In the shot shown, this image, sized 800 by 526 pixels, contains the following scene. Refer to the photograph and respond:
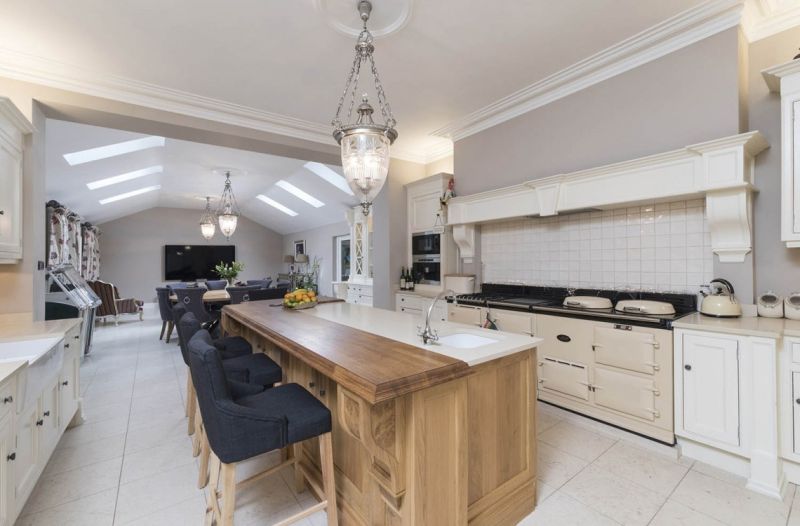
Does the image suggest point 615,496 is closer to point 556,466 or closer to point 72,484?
point 556,466

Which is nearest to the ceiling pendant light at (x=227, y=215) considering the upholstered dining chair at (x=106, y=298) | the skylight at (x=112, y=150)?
the skylight at (x=112, y=150)

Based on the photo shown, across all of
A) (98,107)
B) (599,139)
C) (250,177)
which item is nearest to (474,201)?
(599,139)

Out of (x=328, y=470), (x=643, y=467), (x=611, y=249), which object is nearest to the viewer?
(x=328, y=470)

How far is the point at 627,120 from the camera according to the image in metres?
2.70

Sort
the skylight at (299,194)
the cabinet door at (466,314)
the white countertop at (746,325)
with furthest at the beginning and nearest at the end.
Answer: the skylight at (299,194) → the cabinet door at (466,314) → the white countertop at (746,325)

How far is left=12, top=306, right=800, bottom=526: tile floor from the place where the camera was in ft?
5.63

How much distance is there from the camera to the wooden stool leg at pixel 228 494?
4.47 ft

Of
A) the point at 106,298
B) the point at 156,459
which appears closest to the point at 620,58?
the point at 156,459

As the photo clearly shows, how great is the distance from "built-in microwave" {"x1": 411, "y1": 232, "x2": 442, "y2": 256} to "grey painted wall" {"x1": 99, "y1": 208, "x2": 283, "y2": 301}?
8.09 m

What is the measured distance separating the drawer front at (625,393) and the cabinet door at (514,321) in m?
0.59

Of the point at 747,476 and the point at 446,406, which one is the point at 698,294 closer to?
the point at 747,476

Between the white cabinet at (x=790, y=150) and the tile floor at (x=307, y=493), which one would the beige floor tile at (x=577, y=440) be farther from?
the white cabinet at (x=790, y=150)

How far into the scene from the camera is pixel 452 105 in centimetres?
347

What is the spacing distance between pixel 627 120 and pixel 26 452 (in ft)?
14.0
